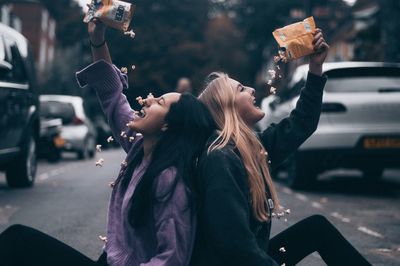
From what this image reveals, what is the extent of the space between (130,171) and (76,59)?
38.9 meters

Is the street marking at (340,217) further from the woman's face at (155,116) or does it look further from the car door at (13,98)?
the woman's face at (155,116)

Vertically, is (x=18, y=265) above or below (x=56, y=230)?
above

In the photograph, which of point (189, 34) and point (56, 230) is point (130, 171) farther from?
point (189, 34)

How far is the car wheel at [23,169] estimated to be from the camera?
988cm

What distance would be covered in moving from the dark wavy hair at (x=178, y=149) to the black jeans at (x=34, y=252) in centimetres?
32

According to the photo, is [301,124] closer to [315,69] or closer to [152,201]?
[315,69]

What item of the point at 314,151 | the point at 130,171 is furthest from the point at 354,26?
the point at 130,171

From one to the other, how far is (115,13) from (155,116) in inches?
18.5

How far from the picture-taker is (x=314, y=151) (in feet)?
31.4

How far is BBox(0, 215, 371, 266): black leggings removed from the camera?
2936mm

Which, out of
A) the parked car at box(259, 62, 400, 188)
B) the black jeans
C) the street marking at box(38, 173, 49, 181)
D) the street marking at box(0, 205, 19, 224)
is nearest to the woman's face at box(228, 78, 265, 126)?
the black jeans

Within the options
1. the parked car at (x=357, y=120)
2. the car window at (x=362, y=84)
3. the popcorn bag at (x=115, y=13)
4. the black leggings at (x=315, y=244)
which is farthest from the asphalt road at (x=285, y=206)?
the popcorn bag at (x=115, y=13)

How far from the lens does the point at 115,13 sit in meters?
3.01

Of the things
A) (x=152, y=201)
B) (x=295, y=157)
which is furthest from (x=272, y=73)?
(x=295, y=157)
